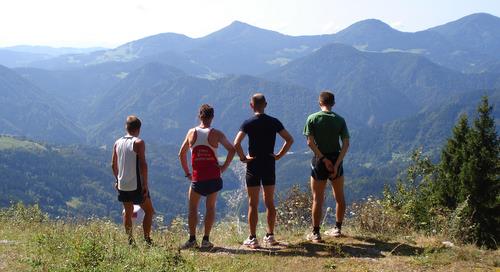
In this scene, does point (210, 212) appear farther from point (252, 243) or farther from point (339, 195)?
point (339, 195)

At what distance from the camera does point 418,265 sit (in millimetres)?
6715

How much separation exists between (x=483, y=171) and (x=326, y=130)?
97.9ft

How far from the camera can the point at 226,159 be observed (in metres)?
8.05

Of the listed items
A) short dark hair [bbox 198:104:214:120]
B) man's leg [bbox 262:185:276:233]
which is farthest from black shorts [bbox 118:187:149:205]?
man's leg [bbox 262:185:276:233]

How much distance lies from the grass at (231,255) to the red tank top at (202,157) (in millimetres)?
1174

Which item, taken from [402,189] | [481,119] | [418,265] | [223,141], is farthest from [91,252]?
[481,119]

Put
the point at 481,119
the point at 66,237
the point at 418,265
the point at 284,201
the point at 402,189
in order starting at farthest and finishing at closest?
the point at 481,119 < the point at 402,189 < the point at 284,201 < the point at 66,237 < the point at 418,265

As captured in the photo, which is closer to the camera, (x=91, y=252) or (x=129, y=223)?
(x=91, y=252)

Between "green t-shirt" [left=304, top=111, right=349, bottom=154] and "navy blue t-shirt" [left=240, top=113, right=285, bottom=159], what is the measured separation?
25.2 inches

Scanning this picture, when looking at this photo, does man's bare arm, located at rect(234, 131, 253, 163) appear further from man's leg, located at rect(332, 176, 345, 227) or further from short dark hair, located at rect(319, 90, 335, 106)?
man's leg, located at rect(332, 176, 345, 227)

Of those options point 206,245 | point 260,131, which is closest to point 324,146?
point 260,131

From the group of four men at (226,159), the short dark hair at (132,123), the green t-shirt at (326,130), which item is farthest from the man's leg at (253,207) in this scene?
the short dark hair at (132,123)

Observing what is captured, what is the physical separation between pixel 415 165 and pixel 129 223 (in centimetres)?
2901

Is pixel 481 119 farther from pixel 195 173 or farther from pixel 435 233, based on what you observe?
pixel 195 173
